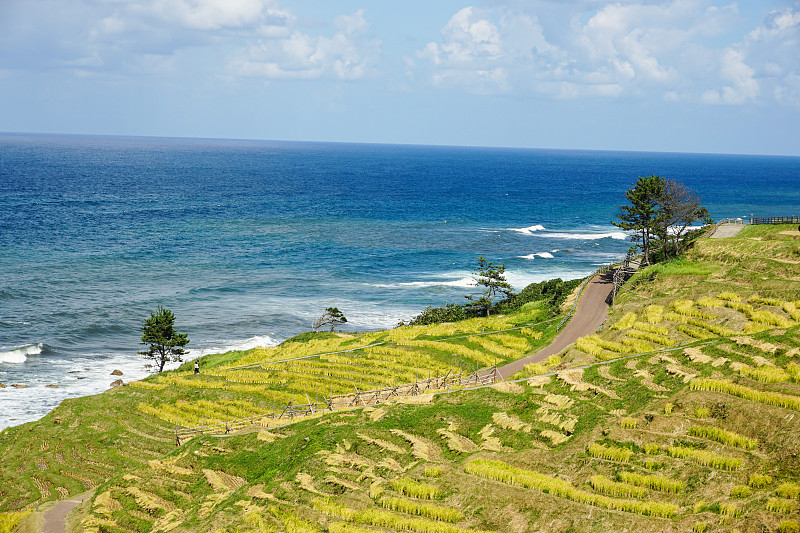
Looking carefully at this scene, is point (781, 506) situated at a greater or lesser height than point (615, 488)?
greater

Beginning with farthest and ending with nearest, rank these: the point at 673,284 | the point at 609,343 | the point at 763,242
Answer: the point at 763,242 → the point at 673,284 → the point at 609,343

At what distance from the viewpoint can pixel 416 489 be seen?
2841 centimetres

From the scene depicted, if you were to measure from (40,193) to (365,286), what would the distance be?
12721 cm

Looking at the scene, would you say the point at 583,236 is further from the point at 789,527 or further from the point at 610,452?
the point at 789,527

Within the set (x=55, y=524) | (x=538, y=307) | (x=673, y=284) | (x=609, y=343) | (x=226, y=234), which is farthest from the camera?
(x=226, y=234)

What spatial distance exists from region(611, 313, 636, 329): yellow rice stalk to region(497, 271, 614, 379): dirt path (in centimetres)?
398

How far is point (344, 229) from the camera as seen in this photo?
146 meters

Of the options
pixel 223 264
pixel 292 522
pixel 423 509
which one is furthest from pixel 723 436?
pixel 223 264

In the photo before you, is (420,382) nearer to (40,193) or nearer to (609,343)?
(609,343)

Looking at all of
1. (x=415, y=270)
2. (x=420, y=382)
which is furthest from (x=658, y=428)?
(x=415, y=270)

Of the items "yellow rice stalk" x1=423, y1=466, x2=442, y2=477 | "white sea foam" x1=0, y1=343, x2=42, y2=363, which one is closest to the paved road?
"yellow rice stalk" x1=423, y1=466, x2=442, y2=477

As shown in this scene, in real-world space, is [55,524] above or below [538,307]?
below

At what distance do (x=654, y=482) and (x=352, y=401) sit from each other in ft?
73.8

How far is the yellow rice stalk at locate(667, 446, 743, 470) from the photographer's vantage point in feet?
88.5
